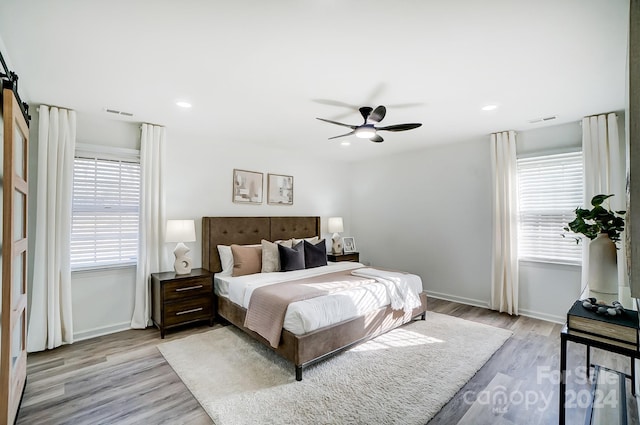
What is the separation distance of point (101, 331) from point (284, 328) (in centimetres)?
248

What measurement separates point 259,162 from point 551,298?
4697 millimetres

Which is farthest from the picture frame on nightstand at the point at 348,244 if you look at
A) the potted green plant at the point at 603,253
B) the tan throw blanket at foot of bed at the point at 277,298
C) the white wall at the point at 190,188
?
the potted green plant at the point at 603,253

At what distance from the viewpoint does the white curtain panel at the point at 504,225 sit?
13.4ft

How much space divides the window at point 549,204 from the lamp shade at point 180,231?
180 inches

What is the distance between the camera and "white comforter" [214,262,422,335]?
261 centimetres

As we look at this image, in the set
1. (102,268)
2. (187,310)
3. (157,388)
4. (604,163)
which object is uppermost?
(604,163)

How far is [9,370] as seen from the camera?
5.69ft

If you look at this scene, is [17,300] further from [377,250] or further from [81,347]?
[377,250]

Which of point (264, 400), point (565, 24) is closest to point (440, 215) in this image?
point (565, 24)

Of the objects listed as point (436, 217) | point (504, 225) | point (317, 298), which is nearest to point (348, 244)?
point (436, 217)

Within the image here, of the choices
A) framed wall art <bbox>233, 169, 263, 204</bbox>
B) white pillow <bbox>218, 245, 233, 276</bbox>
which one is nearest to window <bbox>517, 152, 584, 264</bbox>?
framed wall art <bbox>233, 169, 263, 204</bbox>

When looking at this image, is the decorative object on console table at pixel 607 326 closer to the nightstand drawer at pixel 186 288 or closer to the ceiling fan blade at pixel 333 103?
the ceiling fan blade at pixel 333 103

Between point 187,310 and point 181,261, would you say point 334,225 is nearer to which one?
point 181,261

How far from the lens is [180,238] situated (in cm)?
370
